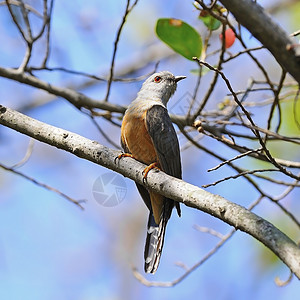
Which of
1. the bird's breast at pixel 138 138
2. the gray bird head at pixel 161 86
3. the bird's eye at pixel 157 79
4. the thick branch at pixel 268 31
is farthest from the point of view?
the bird's eye at pixel 157 79

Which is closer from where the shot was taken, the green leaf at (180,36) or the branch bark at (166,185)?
the branch bark at (166,185)

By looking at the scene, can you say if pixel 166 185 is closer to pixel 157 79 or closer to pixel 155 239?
pixel 155 239

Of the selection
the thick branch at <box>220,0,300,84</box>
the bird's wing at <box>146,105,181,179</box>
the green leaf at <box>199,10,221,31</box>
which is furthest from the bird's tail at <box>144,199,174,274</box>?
the thick branch at <box>220,0,300,84</box>

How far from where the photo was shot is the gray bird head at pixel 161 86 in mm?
5656

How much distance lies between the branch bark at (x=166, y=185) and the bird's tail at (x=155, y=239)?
110 cm

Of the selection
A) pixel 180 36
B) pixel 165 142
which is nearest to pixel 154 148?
pixel 165 142

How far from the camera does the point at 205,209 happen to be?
9.18 feet

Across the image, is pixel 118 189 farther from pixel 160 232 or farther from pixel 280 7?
pixel 280 7

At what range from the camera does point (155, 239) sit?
4531 millimetres

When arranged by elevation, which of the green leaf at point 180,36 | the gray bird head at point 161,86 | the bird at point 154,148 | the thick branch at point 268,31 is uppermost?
the gray bird head at point 161,86

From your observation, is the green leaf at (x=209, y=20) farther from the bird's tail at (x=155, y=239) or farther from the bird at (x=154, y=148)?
the bird's tail at (x=155, y=239)

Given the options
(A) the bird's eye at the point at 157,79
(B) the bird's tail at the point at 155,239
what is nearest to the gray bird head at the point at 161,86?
(A) the bird's eye at the point at 157,79

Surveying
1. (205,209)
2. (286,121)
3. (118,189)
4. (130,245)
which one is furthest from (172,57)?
(205,209)

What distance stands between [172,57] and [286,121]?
3398 mm
